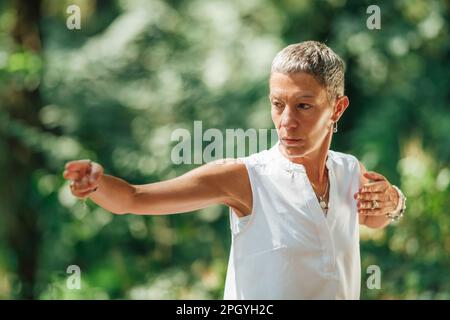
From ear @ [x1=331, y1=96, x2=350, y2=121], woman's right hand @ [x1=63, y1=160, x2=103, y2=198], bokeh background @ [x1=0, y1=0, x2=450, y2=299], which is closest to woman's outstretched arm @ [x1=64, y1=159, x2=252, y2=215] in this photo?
woman's right hand @ [x1=63, y1=160, x2=103, y2=198]

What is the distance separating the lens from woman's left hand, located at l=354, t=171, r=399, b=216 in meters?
1.46

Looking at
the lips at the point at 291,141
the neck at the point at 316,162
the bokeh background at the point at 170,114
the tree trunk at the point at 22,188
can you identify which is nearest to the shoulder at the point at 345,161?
the neck at the point at 316,162

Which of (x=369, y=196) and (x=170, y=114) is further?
(x=170, y=114)

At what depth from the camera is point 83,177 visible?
1.19 metres

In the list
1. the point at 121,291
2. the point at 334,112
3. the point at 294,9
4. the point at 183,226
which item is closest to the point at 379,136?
the point at 294,9

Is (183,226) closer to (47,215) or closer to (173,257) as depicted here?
(173,257)

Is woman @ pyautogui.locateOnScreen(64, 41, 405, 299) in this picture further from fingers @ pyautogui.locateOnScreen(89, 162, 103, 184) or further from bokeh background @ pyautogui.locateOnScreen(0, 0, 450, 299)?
bokeh background @ pyautogui.locateOnScreen(0, 0, 450, 299)

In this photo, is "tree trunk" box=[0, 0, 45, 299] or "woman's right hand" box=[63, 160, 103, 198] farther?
"tree trunk" box=[0, 0, 45, 299]

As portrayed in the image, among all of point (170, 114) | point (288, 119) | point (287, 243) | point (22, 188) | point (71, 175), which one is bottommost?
point (287, 243)

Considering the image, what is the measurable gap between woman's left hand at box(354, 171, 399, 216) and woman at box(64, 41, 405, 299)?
1.7 inches

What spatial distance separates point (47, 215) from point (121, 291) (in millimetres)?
624

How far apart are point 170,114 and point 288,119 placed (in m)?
3.01

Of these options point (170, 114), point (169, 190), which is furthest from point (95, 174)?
point (170, 114)

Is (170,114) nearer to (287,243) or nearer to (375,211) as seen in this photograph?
(375,211)
